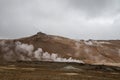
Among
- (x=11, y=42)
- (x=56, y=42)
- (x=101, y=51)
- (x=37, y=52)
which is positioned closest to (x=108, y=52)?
(x=101, y=51)

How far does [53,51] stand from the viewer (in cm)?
18638

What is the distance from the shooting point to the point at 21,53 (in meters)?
187

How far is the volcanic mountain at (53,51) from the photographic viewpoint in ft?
602

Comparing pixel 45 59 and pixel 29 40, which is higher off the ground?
pixel 29 40

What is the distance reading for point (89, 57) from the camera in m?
186

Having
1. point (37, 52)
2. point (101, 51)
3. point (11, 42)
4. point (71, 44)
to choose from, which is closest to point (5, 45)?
point (11, 42)

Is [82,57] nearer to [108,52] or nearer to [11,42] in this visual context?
[108,52]

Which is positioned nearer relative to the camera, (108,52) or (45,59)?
(45,59)

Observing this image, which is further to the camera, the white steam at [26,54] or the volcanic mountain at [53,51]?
the volcanic mountain at [53,51]

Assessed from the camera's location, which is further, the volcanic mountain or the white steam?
the volcanic mountain

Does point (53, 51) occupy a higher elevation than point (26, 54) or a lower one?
higher

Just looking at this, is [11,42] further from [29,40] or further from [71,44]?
[71,44]

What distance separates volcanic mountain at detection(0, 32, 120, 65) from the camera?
602 ft

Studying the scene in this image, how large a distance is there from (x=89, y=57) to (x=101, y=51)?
13.6 meters
